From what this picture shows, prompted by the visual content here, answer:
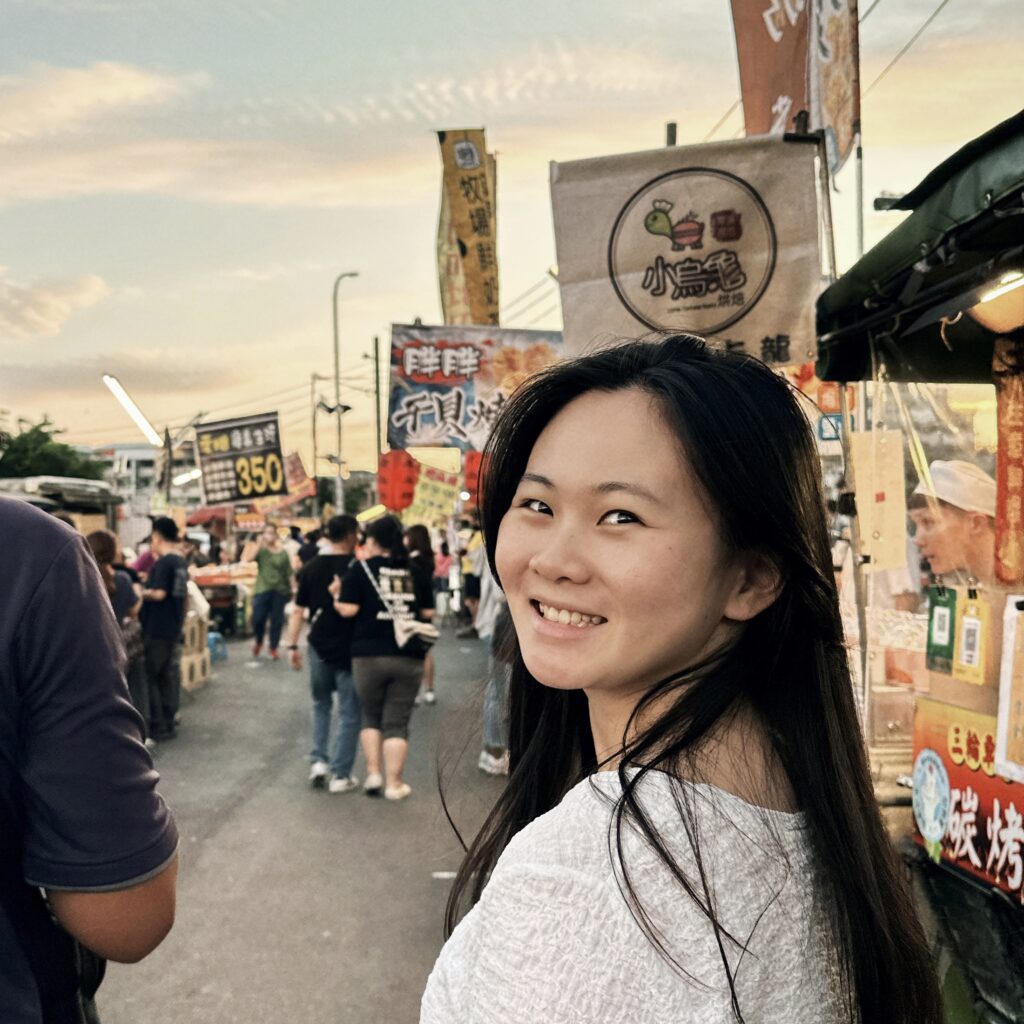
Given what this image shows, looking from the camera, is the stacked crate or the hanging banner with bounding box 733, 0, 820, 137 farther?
the stacked crate

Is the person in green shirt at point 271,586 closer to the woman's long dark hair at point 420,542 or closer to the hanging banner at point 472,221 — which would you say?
the hanging banner at point 472,221

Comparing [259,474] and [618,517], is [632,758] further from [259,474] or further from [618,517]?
[259,474]

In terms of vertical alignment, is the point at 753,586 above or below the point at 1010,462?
below

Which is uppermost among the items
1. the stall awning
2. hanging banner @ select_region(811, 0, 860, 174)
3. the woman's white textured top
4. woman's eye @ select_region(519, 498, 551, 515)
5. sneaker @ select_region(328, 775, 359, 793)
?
hanging banner @ select_region(811, 0, 860, 174)

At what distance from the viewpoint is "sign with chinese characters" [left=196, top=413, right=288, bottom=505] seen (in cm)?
1399

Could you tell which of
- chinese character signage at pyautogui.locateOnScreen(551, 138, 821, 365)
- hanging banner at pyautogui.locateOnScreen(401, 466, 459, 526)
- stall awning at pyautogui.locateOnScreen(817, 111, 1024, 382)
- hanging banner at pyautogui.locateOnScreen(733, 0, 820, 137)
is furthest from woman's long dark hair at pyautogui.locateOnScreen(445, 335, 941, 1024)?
hanging banner at pyautogui.locateOnScreen(401, 466, 459, 526)

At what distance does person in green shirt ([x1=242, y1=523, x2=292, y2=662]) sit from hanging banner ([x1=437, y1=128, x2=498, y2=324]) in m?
4.30

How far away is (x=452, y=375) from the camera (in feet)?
34.3

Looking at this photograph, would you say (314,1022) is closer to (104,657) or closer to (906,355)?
(104,657)

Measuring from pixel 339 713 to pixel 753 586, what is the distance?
22.0 feet

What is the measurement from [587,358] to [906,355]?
2.76m

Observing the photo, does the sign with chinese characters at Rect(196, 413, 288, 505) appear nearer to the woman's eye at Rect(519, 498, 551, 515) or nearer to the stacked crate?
the stacked crate

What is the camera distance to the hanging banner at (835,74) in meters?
4.75

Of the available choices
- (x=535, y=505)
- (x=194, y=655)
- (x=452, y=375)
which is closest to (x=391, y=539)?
(x=452, y=375)
